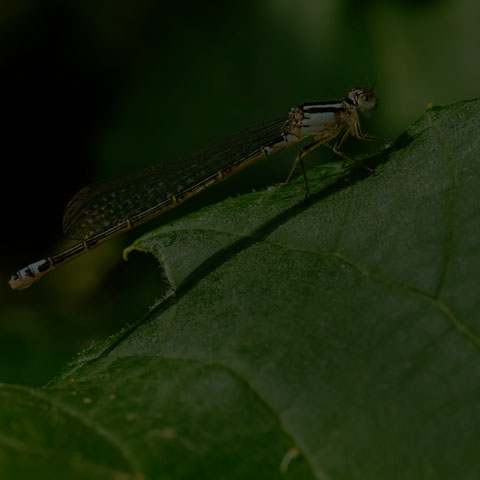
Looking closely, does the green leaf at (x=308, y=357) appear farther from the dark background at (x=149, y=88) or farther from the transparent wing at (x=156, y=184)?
the dark background at (x=149, y=88)

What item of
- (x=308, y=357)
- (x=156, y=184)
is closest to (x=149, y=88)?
A: (x=156, y=184)

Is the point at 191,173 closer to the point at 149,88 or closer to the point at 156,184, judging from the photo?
the point at 156,184

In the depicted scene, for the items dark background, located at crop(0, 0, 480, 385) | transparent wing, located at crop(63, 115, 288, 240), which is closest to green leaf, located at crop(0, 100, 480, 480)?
transparent wing, located at crop(63, 115, 288, 240)

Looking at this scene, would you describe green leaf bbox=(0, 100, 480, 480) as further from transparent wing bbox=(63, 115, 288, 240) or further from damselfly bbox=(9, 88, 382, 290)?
transparent wing bbox=(63, 115, 288, 240)

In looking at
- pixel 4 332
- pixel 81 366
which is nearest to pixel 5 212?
pixel 4 332

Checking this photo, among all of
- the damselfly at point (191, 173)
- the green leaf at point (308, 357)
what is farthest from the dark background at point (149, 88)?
the green leaf at point (308, 357)

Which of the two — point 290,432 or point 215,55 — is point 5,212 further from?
point 290,432

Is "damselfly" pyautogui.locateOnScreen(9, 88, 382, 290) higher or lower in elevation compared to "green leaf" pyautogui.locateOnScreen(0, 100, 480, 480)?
higher
